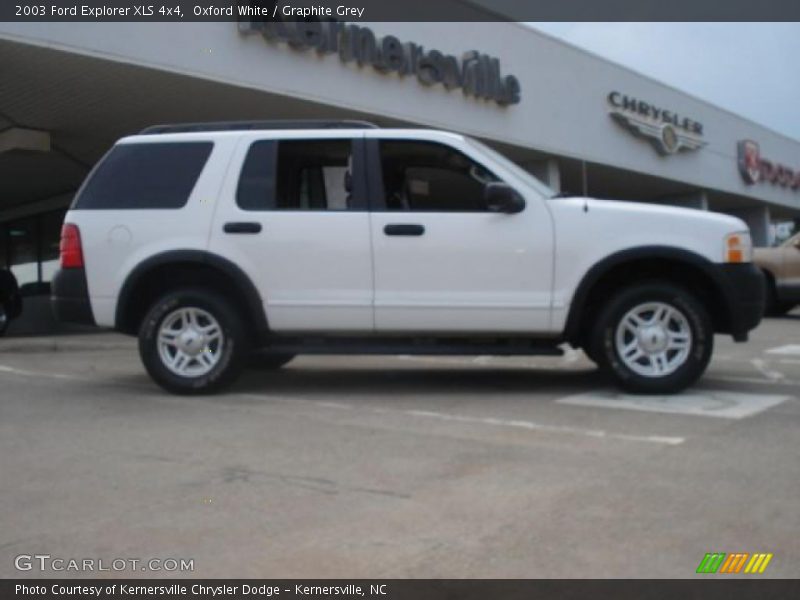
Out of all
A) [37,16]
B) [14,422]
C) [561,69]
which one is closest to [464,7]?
[561,69]

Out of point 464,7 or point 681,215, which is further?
point 464,7

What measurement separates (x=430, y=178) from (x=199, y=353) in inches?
87.6

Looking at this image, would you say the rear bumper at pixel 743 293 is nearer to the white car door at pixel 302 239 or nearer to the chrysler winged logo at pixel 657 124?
the white car door at pixel 302 239

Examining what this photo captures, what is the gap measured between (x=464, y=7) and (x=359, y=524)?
17500 mm

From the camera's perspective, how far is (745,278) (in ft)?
20.1

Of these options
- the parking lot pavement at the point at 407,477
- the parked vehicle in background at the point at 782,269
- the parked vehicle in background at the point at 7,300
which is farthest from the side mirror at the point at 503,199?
the parked vehicle in background at the point at 7,300

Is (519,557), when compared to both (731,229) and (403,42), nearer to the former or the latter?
(731,229)

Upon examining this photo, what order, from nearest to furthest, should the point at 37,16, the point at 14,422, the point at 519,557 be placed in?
the point at 519,557, the point at 14,422, the point at 37,16

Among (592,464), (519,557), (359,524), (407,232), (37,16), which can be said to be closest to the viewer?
(519,557)

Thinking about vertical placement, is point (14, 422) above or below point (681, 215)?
below

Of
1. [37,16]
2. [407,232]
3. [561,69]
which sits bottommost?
[407,232]

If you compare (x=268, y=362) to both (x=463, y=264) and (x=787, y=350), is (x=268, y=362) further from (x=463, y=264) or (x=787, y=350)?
(x=787, y=350)

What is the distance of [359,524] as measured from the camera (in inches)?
145

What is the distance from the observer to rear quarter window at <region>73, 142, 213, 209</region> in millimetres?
6574
